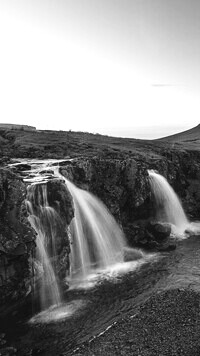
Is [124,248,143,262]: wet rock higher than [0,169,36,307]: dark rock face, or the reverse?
[0,169,36,307]: dark rock face

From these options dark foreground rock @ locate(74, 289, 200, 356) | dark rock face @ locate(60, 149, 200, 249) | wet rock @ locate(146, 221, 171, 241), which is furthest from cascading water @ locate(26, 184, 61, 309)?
wet rock @ locate(146, 221, 171, 241)

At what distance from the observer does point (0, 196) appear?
23.7m

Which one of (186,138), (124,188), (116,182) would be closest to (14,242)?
(116,182)

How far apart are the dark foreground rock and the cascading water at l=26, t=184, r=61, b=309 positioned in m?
7.14

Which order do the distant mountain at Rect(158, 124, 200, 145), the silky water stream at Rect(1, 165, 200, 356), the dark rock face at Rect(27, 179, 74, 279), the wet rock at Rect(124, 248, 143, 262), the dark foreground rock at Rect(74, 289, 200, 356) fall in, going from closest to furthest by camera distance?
the dark foreground rock at Rect(74, 289, 200, 356) < the silky water stream at Rect(1, 165, 200, 356) < the dark rock face at Rect(27, 179, 74, 279) < the wet rock at Rect(124, 248, 143, 262) < the distant mountain at Rect(158, 124, 200, 145)

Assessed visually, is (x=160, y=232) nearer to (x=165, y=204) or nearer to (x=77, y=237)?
(x=165, y=204)

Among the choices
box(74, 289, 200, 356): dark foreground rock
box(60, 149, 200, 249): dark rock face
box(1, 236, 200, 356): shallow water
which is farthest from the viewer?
box(60, 149, 200, 249): dark rock face

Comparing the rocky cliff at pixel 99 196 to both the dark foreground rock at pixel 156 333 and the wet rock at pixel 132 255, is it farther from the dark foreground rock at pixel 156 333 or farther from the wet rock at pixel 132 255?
the dark foreground rock at pixel 156 333

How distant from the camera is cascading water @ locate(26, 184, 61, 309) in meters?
25.4

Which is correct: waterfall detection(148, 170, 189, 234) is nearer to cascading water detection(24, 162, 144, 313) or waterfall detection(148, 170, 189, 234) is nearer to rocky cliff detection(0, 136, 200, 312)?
rocky cliff detection(0, 136, 200, 312)

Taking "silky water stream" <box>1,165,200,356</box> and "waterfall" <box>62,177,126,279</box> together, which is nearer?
"silky water stream" <box>1,165,200,356</box>

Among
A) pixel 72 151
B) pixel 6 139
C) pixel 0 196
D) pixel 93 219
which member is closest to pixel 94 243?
pixel 93 219

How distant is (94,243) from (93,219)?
8.30 ft

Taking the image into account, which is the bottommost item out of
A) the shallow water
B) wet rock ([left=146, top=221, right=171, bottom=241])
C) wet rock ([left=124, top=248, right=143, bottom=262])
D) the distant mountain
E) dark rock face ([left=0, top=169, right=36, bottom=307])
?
the shallow water
